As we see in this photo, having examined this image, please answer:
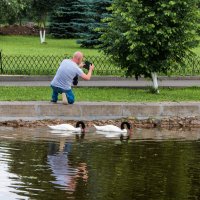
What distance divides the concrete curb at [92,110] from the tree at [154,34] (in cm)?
401

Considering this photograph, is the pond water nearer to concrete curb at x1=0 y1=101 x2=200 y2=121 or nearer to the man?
concrete curb at x1=0 y1=101 x2=200 y2=121

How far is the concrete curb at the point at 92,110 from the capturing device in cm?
1878

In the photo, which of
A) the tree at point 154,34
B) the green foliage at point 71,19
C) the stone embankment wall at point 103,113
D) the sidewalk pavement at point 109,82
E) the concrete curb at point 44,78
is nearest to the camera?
the stone embankment wall at point 103,113

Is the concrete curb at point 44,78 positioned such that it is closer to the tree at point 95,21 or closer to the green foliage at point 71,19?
the tree at point 95,21

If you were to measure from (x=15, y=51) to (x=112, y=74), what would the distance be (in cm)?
1601

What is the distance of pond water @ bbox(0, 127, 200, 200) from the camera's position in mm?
10406

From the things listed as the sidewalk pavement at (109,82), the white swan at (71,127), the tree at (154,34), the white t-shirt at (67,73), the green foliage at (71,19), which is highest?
the green foliage at (71,19)

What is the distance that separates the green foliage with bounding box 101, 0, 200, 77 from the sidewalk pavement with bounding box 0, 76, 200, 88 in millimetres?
2700

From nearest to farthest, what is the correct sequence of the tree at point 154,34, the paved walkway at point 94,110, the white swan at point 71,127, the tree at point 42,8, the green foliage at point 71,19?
the white swan at point 71,127 → the paved walkway at point 94,110 → the tree at point 154,34 → the green foliage at point 71,19 → the tree at point 42,8

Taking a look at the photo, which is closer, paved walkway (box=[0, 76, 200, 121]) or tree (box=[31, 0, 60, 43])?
paved walkway (box=[0, 76, 200, 121])

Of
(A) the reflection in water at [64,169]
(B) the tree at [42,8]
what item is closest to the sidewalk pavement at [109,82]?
(A) the reflection in water at [64,169]

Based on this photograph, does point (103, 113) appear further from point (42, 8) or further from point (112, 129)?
point (42, 8)

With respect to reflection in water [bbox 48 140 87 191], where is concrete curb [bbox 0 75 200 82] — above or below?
above

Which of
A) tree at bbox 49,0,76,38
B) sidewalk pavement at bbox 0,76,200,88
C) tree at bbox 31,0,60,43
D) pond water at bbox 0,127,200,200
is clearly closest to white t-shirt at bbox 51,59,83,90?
pond water at bbox 0,127,200,200
